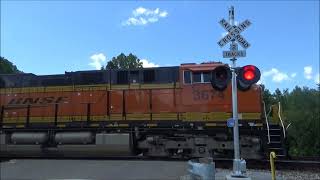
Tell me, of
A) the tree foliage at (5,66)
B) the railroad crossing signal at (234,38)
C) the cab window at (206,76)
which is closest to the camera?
the railroad crossing signal at (234,38)

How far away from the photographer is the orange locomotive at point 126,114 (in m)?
17.4

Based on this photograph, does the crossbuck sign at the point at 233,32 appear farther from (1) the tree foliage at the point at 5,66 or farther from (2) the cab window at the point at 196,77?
(1) the tree foliage at the point at 5,66

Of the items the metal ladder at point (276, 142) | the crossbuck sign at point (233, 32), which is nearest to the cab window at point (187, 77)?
the metal ladder at point (276, 142)

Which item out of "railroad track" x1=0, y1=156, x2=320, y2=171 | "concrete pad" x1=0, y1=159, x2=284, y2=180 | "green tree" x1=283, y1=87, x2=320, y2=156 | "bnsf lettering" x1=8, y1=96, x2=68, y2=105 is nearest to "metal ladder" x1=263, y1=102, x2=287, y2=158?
"railroad track" x1=0, y1=156, x2=320, y2=171

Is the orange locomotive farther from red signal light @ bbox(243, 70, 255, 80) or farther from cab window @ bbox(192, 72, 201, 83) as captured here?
red signal light @ bbox(243, 70, 255, 80)

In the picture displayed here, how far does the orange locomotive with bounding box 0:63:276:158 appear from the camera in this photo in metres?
17.4

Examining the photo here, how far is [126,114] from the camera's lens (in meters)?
18.5

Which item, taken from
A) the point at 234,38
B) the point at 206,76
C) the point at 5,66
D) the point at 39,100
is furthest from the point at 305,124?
the point at 234,38

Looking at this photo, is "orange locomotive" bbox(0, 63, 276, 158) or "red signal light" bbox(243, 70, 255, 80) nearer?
"red signal light" bbox(243, 70, 255, 80)

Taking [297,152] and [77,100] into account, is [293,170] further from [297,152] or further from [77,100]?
[297,152]

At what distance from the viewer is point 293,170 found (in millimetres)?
15641

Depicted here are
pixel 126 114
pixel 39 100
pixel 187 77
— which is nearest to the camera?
pixel 187 77

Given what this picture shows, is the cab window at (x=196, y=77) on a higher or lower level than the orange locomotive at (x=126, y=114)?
higher

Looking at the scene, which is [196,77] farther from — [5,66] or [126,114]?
[5,66]
